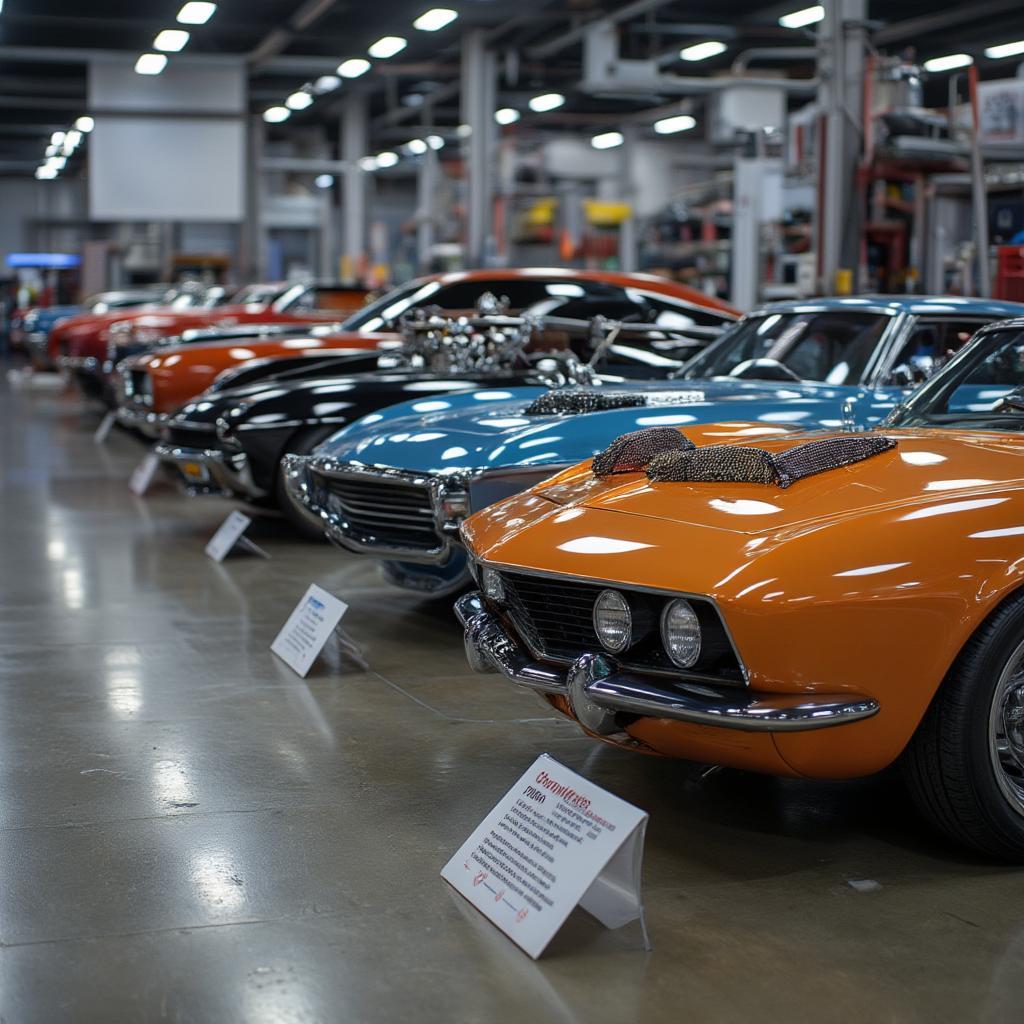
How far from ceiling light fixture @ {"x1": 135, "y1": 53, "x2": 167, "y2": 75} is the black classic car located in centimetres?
1471

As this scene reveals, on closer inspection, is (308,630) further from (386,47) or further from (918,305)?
(386,47)

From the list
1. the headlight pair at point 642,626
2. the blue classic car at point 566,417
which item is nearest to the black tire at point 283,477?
the blue classic car at point 566,417

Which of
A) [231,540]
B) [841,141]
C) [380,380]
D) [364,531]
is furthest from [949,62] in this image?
[364,531]

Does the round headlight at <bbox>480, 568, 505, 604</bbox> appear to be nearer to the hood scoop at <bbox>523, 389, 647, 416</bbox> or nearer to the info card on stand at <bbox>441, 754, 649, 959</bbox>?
the info card on stand at <bbox>441, 754, 649, 959</bbox>

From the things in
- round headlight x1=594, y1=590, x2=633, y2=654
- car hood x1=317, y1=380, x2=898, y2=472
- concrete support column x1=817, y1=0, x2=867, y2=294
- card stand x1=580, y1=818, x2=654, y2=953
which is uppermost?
concrete support column x1=817, y1=0, x2=867, y2=294

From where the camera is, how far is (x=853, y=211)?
11484 mm

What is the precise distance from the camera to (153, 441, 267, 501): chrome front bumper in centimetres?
750

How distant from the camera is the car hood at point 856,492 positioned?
10.2 feet

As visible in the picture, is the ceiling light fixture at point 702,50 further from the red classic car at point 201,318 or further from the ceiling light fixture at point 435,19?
the red classic car at point 201,318

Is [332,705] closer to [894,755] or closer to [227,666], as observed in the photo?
[227,666]

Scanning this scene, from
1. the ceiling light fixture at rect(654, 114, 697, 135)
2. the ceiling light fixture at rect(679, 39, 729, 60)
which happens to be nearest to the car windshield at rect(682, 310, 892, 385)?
the ceiling light fixture at rect(679, 39, 729, 60)

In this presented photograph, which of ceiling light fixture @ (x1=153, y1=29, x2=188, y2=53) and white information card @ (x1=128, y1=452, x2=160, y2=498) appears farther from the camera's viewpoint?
ceiling light fixture @ (x1=153, y1=29, x2=188, y2=53)

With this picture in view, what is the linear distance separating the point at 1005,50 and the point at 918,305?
18.4m

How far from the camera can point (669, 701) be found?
3.02m
